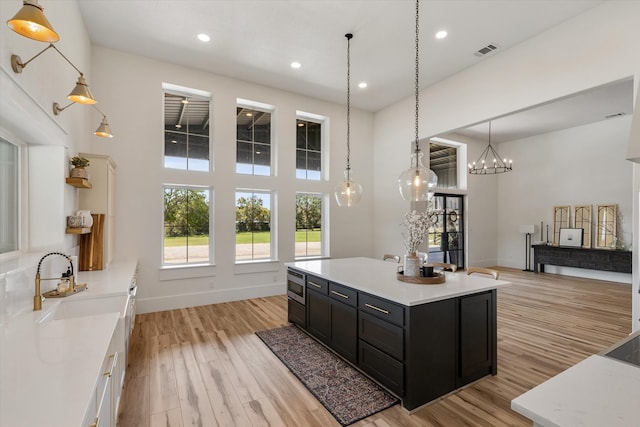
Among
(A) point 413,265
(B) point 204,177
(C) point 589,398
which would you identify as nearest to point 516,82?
(A) point 413,265

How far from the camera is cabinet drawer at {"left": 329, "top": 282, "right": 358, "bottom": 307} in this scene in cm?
283

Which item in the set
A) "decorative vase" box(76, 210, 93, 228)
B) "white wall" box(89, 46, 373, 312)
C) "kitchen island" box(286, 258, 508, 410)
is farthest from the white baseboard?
A: "kitchen island" box(286, 258, 508, 410)

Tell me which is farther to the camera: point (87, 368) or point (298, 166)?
point (298, 166)

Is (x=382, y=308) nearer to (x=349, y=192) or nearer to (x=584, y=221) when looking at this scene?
(x=349, y=192)

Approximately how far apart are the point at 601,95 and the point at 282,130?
609cm

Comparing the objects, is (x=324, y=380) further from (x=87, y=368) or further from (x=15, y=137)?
(x=15, y=137)

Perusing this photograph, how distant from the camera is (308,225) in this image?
6414 mm

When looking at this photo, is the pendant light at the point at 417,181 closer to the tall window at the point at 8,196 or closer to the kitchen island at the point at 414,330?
the kitchen island at the point at 414,330

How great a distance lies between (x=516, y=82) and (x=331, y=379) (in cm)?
456

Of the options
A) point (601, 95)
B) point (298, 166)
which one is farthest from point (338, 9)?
point (601, 95)

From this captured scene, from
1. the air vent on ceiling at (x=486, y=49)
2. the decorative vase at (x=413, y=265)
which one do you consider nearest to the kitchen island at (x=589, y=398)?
the decorative vase at (x=413, y=265)

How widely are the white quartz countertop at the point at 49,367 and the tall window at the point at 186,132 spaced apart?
3.46 m

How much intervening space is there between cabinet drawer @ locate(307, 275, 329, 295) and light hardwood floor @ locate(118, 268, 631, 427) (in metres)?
0.85

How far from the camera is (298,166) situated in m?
6.30
